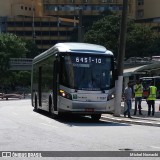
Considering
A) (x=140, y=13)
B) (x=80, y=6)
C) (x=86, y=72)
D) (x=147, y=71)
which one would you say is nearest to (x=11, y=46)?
(x=147, y=71)

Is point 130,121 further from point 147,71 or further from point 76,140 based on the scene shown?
point 147,71

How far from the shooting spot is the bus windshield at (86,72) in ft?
71.6

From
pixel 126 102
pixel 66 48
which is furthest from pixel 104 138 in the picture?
pixel 126 102

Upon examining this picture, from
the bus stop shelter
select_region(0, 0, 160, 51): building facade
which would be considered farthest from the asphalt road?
select_region(0, 0, 160, 51): building facade

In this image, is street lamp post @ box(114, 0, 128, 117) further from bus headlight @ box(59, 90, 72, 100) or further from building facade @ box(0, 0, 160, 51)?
building facade @ box(0, 0, 160, 51)

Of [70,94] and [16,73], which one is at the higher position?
[70,94]

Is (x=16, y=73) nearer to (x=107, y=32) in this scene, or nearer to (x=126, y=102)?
(x=107, y=32)

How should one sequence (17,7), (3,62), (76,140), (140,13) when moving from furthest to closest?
(17,7) → (140,13) → (3,62) → (76,140)

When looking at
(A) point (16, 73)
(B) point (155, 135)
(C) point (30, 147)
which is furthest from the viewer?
(A) point (16, 73)

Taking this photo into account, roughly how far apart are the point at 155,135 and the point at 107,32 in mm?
75043

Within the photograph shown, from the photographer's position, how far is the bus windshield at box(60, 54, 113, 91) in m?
21.8

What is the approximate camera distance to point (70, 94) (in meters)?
21.7

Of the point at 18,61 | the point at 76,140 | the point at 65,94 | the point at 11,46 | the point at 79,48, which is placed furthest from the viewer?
the point at 18,61

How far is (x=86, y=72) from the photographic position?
22000mm
